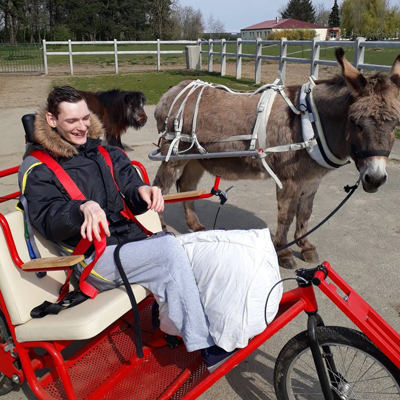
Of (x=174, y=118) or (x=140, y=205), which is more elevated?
(x=174, y=118)

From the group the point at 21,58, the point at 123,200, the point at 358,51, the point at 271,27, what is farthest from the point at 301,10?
the point at 123,200

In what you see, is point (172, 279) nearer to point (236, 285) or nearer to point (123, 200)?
point (236, 285)

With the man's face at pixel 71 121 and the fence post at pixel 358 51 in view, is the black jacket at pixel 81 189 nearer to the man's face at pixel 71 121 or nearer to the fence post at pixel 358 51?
the man's face at pixel 71 121

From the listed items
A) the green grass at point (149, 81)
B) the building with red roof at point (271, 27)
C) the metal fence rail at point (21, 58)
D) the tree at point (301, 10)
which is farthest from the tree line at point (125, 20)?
the green grass at point (149, 81)

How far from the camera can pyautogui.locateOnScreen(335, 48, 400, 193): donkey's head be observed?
2.96 meters

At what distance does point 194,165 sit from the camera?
4.92 meters

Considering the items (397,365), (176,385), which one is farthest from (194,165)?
(397,365)

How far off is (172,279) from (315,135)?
79.4 inches

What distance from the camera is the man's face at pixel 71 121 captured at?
8.14ft

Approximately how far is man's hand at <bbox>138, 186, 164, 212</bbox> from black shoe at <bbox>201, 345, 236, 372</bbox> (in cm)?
82

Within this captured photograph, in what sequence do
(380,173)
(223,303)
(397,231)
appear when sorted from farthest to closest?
(397,231), (380,173), (223,303)

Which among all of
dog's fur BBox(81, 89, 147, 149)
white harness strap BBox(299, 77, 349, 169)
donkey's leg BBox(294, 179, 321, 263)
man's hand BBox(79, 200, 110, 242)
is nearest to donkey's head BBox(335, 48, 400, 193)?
white harness strap BBox(299, 77, 349, 169)

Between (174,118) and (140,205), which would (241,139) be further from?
(140,205)

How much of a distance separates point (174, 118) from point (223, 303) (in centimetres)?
269
